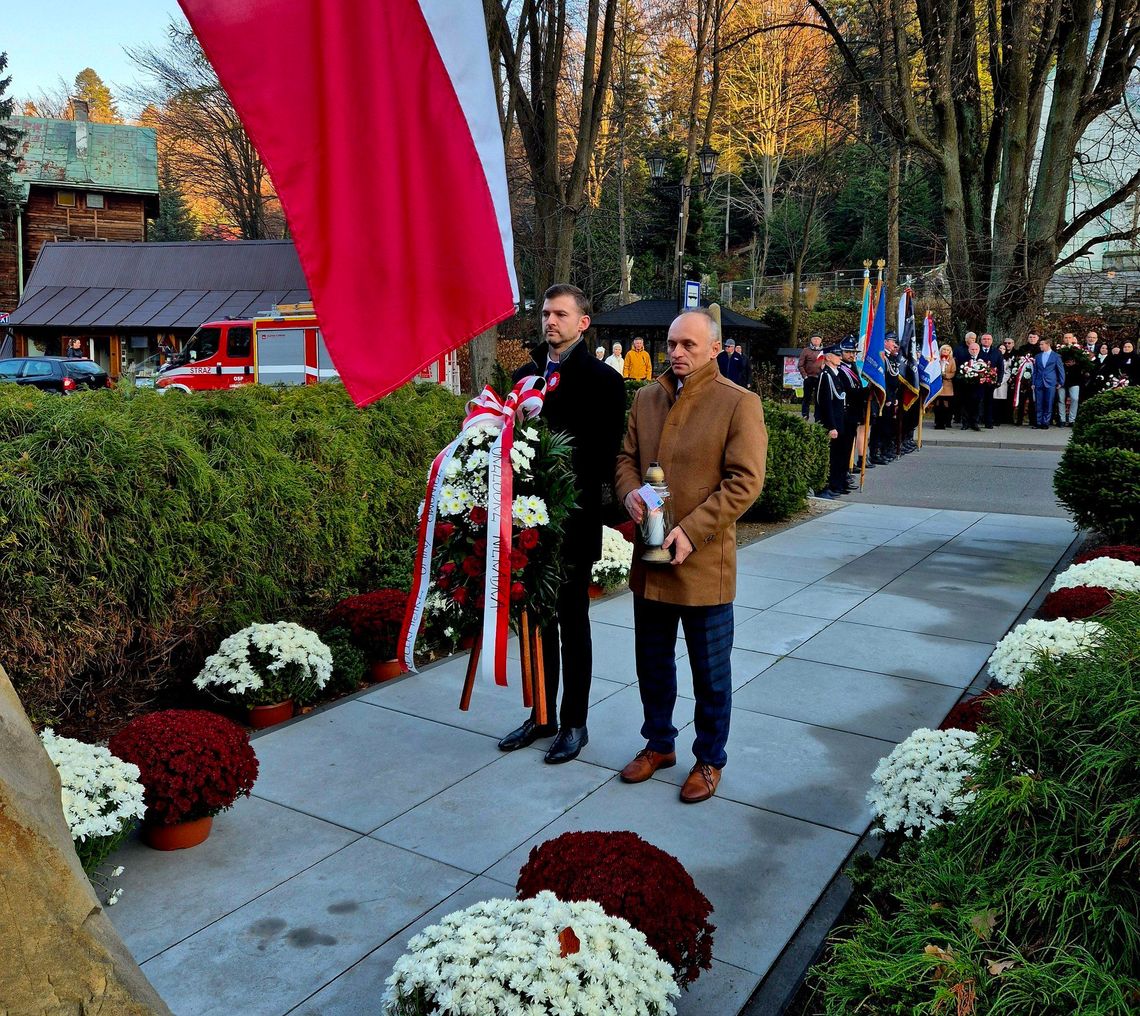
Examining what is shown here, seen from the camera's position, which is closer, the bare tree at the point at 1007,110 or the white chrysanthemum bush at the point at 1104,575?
the white chrysanthemum bush at the point at 1104,575

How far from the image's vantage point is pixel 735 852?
417 centimetres

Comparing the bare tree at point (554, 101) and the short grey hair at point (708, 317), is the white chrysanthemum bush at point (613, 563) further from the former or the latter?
the bare tree at point (554, 101)

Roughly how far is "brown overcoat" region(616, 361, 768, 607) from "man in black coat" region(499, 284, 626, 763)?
292 mm

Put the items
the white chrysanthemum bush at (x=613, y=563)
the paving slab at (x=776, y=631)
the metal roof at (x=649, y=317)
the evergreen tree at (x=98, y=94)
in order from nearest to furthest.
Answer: the paving slab at (x=776, y=631) < the white chrysanthemum bush at (x=613, y=563) < the metal roof at (x=649, y=317) < the evergreen tree at (x=98, y=94)

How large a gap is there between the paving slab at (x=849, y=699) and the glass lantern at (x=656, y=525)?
5.74ft

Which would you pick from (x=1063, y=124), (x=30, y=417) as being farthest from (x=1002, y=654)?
(x=1063, y=124)

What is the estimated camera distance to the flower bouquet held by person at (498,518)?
14.3ft

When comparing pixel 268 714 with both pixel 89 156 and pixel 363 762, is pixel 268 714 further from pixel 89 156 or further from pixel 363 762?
pixel 89 156

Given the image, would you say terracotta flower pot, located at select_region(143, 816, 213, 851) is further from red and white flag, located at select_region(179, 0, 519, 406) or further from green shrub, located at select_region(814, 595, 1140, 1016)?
green shrub, located at select_region(814, 595, 1140, 1016)

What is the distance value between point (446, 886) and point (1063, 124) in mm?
24810

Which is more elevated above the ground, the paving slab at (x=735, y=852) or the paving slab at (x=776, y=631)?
the paving slab at (x=776, y=631)

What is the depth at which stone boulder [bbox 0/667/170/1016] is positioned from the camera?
1593 mm

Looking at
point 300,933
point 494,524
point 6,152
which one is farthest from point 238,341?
point 6,152

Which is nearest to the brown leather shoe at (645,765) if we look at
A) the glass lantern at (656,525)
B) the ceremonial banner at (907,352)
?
the glass lantern at (656,525)
